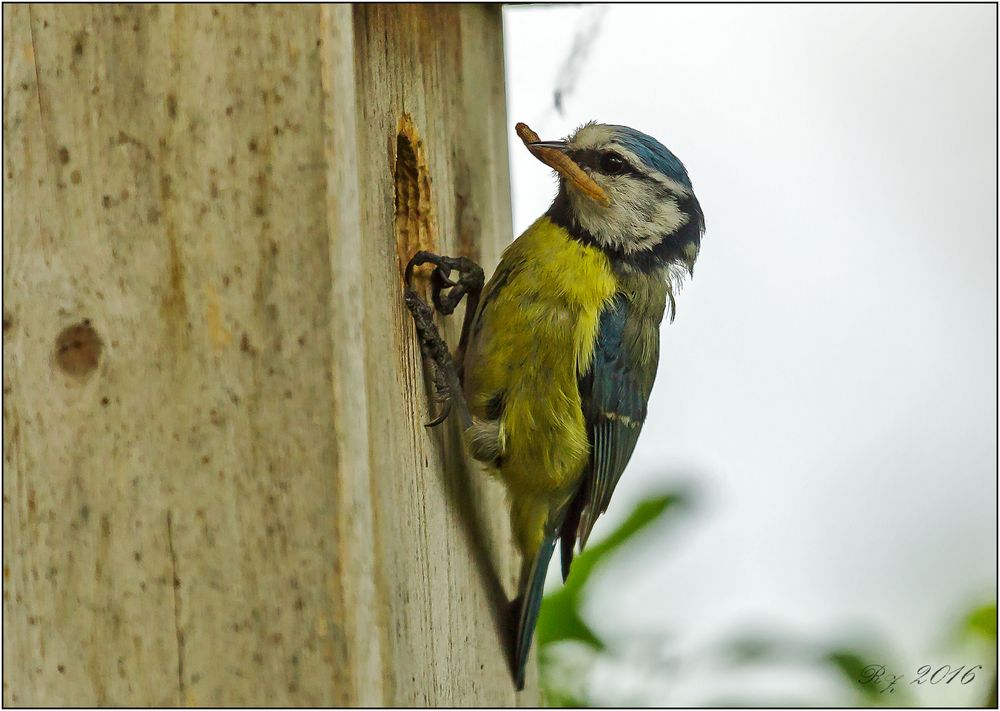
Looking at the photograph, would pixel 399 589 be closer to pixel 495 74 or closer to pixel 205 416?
pixel 205 416

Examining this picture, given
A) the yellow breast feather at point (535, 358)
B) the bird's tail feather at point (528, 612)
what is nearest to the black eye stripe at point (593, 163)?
the yellow breast feather at point (535, 358)

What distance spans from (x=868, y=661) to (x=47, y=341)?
1864 millimetres

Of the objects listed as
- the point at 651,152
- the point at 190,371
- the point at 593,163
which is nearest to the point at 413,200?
the point at 593,163

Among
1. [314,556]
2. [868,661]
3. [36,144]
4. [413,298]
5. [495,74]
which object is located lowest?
[868,661]

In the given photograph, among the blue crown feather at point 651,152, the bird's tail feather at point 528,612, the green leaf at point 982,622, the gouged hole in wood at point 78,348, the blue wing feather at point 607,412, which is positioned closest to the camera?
the gouged hole in wood at point 78,348

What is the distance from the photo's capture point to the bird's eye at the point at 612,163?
2.99m

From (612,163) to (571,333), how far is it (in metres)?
0.51

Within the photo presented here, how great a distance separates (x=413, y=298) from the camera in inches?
97.0

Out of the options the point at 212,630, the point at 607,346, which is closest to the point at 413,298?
the point at 607,346

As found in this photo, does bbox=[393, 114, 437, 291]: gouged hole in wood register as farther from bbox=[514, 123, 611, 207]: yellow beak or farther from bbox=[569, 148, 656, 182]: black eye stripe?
bbox=[569, 148, 656, 182]: black eye stripe

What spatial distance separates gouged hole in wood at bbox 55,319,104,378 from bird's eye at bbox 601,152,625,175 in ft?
5.06

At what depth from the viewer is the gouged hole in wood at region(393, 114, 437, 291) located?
2.57m

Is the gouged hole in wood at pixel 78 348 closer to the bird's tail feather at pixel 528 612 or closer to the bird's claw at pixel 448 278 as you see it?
the bird's claw at pixel 448 278

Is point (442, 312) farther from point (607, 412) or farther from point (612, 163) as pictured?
point (612, 163)
